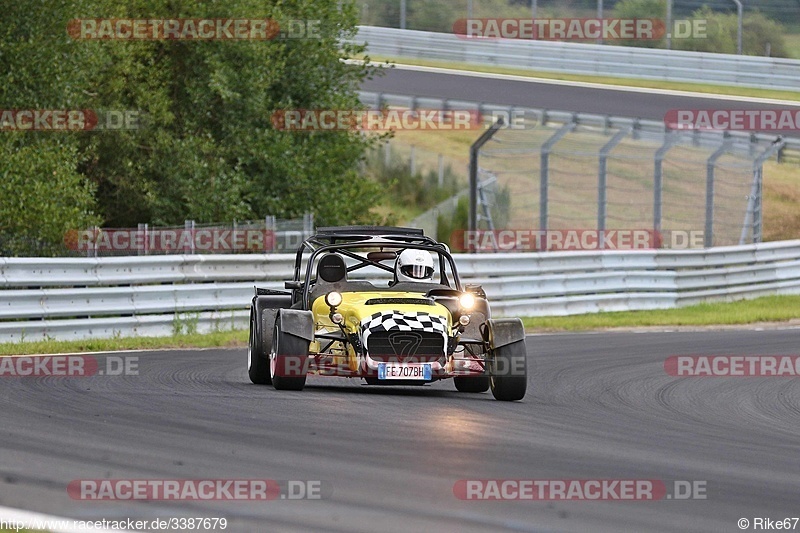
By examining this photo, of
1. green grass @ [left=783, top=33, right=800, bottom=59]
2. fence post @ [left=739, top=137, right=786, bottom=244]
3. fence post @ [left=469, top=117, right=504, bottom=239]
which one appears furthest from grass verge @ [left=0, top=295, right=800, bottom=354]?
green grass @ [left=783, top=33, right=800, bottom=59]

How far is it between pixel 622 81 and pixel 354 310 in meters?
32.6

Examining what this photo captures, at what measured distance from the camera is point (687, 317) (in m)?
22.2

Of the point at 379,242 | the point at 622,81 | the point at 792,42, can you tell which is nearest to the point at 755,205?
the point at 792,42

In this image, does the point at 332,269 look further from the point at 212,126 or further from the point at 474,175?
the point at 212,126

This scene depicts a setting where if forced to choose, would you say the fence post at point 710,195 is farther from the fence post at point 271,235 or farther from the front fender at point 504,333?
the front fender at point 504,333

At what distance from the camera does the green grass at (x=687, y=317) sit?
2072 cm

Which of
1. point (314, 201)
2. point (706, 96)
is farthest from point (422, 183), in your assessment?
point (314, 201)

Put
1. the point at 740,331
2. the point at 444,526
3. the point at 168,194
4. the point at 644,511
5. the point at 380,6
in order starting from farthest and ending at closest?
the point at 380,6 < the point at 168,194 < the point at 740,331 < the point at 644,511 < the point at 444,526

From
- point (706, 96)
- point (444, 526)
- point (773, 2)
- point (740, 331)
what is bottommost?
point (740, 331)

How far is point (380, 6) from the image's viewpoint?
44875mm

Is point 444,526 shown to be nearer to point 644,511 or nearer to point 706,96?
point 644,511

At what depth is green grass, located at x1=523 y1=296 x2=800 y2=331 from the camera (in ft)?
68.0

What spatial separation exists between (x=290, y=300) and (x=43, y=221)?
912 cm

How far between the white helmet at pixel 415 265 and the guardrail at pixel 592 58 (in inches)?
1056
